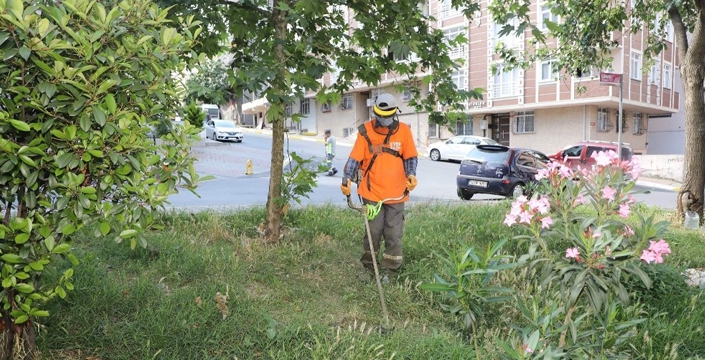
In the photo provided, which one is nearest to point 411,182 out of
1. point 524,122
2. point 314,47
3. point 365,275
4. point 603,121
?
point 365,275

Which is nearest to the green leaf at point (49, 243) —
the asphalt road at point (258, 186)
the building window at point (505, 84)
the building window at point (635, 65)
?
the asphalt road at point (258, 186)

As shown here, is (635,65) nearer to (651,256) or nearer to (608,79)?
(608,79)

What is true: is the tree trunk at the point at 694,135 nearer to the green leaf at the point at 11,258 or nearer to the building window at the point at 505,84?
the green leaf at the point at 11,258

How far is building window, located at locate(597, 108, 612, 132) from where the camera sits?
30.9 m

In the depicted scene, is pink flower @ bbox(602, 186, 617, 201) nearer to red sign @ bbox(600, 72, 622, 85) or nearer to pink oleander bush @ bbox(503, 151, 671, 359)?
pink oleander bush @ bbox(503, 151, 671, 359)

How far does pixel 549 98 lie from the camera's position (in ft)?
97.9

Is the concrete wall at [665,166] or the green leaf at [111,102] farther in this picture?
the concrete wall at [665,166]

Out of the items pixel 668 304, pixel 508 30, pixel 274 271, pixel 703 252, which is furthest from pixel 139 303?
pixel 703 252

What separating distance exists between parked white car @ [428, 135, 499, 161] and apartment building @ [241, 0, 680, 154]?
219 cm

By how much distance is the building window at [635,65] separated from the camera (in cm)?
3031

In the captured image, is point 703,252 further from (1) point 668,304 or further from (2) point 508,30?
(2) point 508,30

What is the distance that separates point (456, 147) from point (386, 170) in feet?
73.0

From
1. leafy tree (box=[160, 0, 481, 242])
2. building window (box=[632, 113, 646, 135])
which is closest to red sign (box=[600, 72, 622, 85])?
leafy tree (box=[160, 0, 481, 242])

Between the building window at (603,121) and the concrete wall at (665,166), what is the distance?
5.03m
